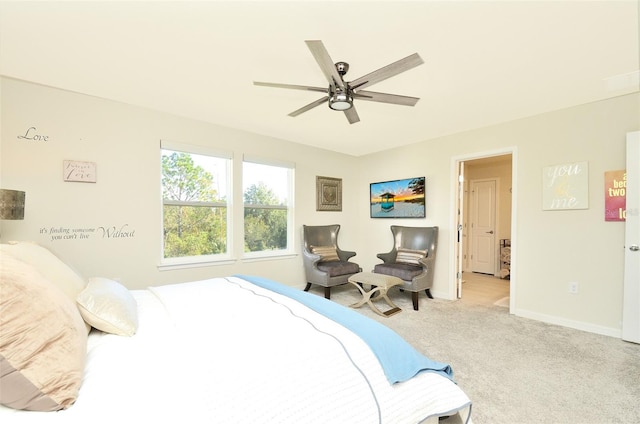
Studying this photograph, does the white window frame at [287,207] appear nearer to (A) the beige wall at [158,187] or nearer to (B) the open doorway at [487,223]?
(A) the beige wall at [158,187]

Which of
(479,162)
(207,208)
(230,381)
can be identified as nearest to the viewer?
(230,381)

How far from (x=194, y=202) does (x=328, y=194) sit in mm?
2303

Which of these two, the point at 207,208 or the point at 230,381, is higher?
the point at 207,208

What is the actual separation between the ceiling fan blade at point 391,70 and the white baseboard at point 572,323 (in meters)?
3.35

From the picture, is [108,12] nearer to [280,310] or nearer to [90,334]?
[90,334]

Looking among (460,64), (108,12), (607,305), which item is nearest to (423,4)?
(460,64)

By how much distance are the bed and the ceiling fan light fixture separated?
1511 mm

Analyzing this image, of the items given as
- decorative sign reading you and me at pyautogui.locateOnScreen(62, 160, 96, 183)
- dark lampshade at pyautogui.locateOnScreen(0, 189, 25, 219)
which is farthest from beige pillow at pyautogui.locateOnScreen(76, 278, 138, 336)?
decorative sign reading you and me at pyautogui.locateOnScreen(62, 160, 96, 183)

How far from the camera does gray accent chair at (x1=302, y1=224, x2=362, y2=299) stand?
396 centimetres

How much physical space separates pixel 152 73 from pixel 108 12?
0.72 metres

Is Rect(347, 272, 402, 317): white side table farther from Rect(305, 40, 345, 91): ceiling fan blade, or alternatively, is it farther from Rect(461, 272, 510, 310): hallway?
Rect(305, 40, 345, 91): ceiling fan blade

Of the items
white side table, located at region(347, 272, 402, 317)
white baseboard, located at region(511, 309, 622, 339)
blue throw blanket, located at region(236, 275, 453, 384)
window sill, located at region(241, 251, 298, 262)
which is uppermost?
blue throw blanket, located at region(236, 275, 453, 384)

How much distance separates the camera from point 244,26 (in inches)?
71.6

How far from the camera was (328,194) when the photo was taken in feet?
16.3
